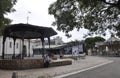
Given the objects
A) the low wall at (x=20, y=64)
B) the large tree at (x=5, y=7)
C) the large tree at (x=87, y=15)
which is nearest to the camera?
the large tree at (x=87, y=15)

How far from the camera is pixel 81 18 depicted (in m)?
13.5

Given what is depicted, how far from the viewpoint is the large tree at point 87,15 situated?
1273cm

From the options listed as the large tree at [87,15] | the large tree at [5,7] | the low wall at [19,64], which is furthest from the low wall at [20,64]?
the large tree at [87,15]

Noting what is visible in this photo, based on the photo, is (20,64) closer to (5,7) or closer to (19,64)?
(19,64)

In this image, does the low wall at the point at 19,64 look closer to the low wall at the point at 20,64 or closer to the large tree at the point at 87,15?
the low wall at the point at 20,64

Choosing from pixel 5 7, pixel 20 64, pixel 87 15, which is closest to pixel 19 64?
pixel 20 64

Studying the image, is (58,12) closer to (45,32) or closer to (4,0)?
(4,0)

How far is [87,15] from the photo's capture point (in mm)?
13703

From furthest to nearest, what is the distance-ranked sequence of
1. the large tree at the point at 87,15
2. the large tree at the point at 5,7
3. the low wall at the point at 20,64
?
the low wall at the point at 20,64 → the large tree at the point at 5,7 → the large tree at the point at 87,15

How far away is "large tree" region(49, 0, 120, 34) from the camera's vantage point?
12.7 m

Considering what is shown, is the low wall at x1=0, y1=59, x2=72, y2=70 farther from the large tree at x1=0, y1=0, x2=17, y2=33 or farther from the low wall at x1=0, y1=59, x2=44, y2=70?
the large tree at x1=0, y1=0, x2=17, y2=33

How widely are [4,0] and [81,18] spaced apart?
5263mm

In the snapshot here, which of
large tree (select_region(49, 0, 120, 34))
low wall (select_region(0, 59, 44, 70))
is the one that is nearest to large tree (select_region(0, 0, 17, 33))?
large tree (select_region(49, 0, 120, 34))

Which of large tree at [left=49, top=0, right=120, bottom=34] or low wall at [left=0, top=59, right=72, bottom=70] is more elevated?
large tree at [left=49, top=0, right=120, bottom=34]
